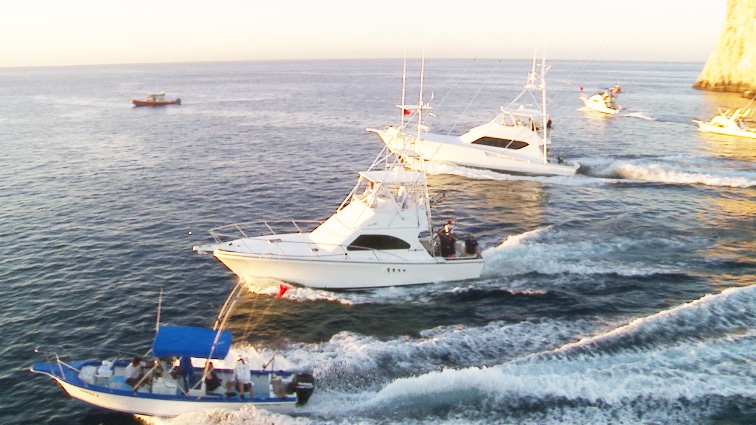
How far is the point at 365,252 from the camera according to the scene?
75.6 feet

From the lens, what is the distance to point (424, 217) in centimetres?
2391

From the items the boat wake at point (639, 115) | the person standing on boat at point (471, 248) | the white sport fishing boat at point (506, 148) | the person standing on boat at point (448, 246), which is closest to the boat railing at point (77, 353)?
the person standing on boat at point (448, 246)

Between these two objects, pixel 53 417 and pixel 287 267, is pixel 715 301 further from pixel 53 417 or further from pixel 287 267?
pixel 53 417

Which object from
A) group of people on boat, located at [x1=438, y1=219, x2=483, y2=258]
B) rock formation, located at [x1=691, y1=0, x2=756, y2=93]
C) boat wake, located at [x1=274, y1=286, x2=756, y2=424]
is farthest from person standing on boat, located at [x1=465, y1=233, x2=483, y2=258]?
rock formation, located at [x1=691, y1=0, x2=756, y2=93]

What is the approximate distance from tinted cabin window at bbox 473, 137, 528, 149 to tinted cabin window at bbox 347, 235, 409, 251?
2402 centimetres

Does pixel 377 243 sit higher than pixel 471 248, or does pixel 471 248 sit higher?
pixel 377 243

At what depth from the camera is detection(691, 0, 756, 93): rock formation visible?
94.8 m

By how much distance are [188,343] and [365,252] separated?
903 centimetres

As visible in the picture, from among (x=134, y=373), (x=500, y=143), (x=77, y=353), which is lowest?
(x=77, y=353)

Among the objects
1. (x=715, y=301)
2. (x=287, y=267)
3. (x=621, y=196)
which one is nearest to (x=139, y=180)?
(x=287, y=267)

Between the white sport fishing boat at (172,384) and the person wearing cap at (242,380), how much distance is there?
0.16 meters

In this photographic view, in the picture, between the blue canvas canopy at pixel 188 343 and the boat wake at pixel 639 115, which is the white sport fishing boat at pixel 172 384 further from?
the boat wake at pixel 639 115

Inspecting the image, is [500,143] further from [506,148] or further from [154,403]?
[154,403]

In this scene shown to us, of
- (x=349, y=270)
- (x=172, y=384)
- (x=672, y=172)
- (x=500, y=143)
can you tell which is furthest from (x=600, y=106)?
(x=172, y=384)
